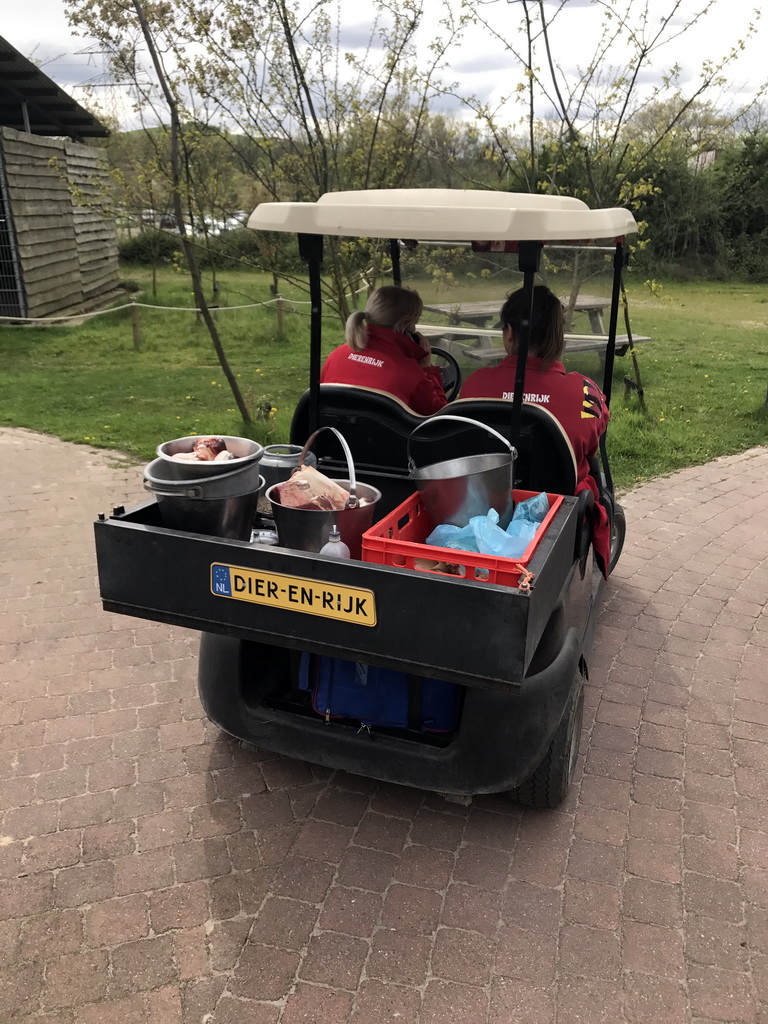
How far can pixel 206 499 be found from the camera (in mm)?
2252

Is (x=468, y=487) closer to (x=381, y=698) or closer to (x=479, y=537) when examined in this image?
(x=479, y=537)

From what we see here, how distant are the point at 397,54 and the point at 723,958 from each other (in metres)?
6.20

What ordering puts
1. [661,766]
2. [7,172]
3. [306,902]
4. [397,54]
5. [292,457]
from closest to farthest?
[306,902]
[292,457]
[661,766]
[397,54]
[7,172]

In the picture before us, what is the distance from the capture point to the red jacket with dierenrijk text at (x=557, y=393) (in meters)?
2.86

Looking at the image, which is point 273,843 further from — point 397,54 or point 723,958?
point 397,54

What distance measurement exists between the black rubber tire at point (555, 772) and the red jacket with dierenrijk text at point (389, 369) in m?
1.35

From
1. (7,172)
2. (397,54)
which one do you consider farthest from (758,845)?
(7,172)

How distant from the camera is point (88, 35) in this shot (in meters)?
Result: 6.18

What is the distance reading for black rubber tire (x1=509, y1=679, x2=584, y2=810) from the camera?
255cm

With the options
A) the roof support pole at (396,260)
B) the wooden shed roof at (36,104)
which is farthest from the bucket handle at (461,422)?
the wooden shed roof at (36,104)

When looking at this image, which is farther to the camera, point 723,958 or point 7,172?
point 7,172

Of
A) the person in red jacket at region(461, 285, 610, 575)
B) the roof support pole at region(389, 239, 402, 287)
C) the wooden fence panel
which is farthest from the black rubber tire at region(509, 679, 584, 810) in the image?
the wooden fence panel

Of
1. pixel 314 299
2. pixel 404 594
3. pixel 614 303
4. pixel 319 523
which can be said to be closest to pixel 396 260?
pixel 614 303

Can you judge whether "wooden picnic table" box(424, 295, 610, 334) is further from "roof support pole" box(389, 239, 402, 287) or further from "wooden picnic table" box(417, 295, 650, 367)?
"roof support pole" box(389, 239, 402, 287)
